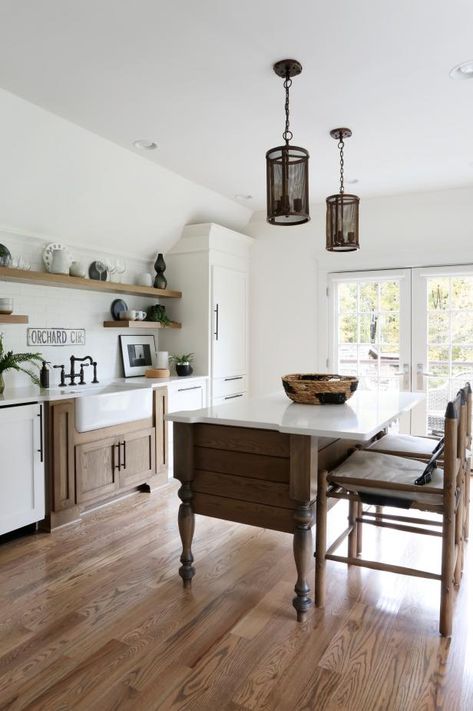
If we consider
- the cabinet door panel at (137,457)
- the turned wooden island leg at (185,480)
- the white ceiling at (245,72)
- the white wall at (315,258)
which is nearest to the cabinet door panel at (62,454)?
the cabinet door panel at (137,457)

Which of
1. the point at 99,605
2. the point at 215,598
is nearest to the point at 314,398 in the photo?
the point at 215,598

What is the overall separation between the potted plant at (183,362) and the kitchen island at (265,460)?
2.20 metres

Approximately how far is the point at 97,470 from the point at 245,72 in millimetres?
2681

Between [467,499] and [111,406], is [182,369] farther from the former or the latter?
[467,499]

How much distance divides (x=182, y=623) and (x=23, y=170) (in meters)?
2.92

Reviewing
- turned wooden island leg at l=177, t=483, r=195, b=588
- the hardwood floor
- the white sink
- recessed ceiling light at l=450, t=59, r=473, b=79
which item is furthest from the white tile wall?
recessed ceiling light at l=450, t=59, r=473, b=79

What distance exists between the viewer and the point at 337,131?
3.46 m

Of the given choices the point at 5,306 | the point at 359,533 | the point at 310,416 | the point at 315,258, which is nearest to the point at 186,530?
the point at 310,416

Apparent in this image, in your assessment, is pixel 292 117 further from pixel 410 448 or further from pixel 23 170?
pixel 410 448

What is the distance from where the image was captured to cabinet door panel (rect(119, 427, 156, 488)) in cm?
388

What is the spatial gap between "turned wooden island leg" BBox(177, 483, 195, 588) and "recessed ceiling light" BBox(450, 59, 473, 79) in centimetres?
256

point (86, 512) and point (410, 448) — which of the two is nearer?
point (410, 448)

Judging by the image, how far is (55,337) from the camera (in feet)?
13.9

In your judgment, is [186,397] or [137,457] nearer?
[137,457]
